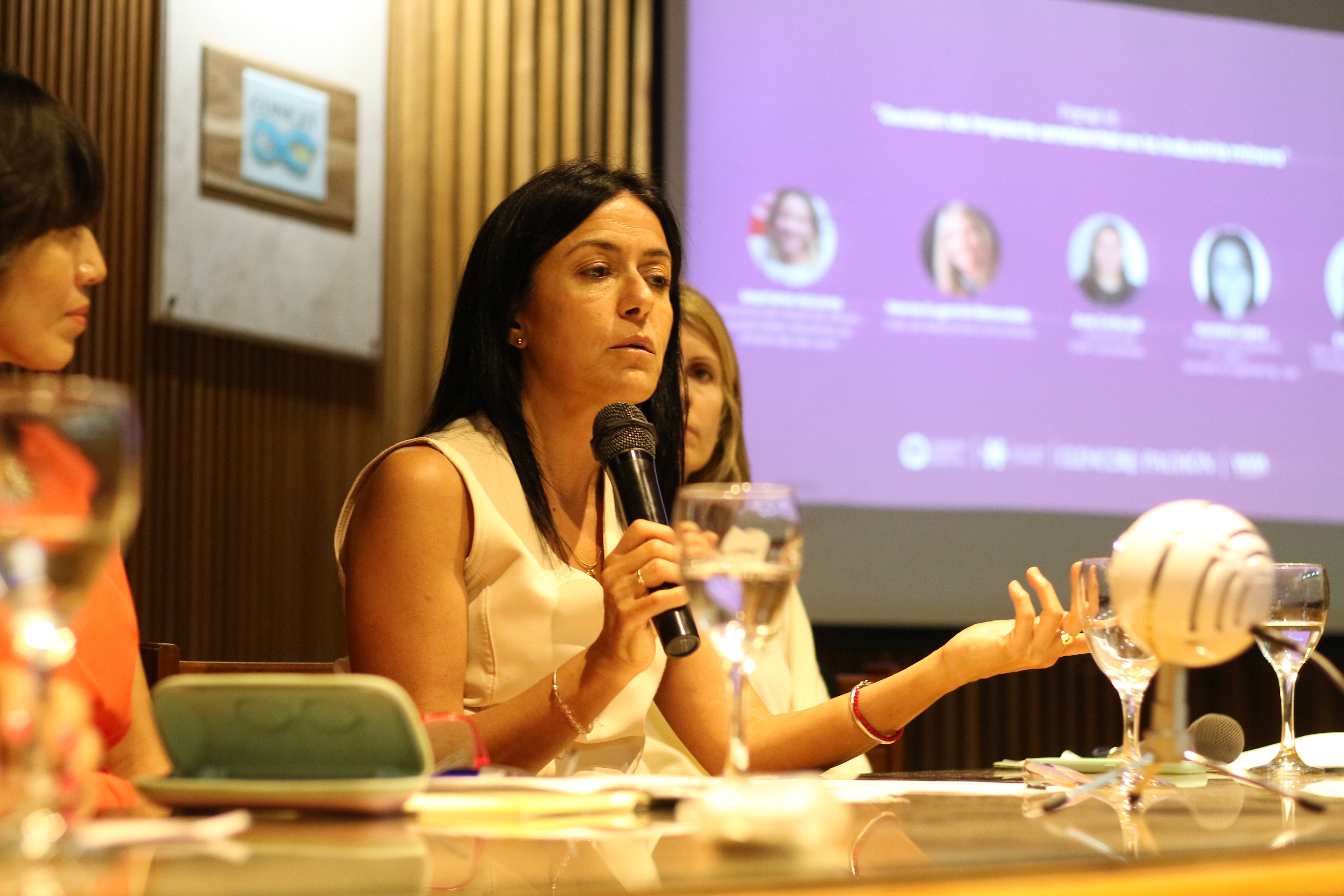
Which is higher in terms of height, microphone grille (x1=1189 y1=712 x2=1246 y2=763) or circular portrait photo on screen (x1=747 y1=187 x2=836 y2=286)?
circular portrait photo on screen (x1=747 y1=187 x2=836 y2=286)

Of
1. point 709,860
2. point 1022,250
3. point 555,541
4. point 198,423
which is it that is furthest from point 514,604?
point 1022,250

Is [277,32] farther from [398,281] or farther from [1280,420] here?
[1280,420]

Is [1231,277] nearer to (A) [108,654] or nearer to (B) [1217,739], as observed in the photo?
(B) [1217,739]

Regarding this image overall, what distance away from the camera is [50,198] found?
4.29 feet

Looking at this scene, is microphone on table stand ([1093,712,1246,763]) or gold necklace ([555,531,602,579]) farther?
gold necklace ([555,531,602,579])

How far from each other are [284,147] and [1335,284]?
2.97 m

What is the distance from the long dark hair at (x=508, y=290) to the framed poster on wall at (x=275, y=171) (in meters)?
1.55

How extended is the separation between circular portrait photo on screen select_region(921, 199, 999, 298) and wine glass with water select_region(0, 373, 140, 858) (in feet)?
10.7

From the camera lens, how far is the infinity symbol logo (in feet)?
11.3

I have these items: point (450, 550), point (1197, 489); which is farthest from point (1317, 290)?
point (450, 550)

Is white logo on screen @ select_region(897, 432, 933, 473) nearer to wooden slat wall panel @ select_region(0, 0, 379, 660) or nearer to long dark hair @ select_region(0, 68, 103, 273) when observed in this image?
wooden slat wall panel @ select_region(0, 0, 379, 660)

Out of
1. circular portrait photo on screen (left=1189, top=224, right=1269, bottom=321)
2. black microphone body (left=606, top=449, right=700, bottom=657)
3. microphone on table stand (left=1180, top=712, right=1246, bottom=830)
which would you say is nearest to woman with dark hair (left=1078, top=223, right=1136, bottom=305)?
circular portrait photo on screen (left=1189, top=224, right=1269, bottom=321)

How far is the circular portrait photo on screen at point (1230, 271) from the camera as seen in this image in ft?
12.8

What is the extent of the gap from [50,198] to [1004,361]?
111 inches
